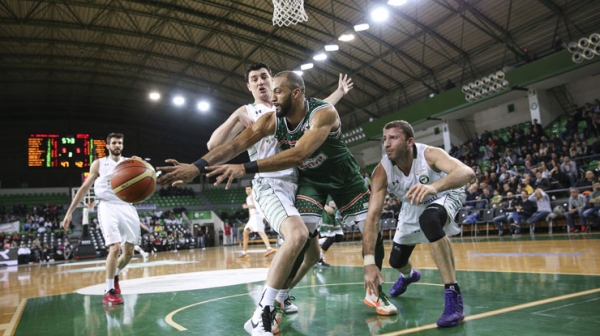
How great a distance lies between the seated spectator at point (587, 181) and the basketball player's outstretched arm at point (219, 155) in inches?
441

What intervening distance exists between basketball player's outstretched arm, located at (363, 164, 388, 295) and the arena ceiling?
54.5 ft

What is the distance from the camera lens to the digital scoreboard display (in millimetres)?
27172

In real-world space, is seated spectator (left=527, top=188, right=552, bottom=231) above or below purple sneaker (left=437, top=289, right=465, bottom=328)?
above

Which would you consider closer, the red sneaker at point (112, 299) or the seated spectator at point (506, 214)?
the red sneaker at point (112, 299)

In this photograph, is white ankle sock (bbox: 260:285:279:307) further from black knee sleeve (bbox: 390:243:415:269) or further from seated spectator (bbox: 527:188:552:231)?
seated spectator (bbox: 527:188:552:231)

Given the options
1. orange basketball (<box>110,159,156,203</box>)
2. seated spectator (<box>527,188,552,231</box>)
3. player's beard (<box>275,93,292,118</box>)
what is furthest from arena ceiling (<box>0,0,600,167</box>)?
orange basketball (<box>110,159,156,203</box>)

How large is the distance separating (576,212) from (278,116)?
1155 centimetres

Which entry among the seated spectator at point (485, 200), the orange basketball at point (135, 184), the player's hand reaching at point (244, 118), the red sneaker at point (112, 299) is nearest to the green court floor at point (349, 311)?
the red sneaker at point (112, 299)

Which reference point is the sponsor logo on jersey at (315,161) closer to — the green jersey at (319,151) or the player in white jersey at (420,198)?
the green jersey at (319,151)

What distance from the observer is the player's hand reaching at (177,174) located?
8.66ft

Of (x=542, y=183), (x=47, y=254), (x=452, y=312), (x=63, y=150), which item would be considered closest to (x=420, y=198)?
(x=452, y=312)

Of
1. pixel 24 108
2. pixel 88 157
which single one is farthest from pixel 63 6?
pixel 24 108

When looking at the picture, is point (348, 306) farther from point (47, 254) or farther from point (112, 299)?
point (47, 254)

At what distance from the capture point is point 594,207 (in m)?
11.3
